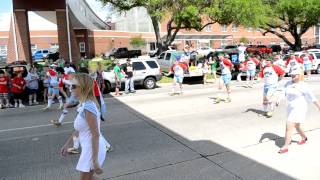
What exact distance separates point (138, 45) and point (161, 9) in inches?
1717

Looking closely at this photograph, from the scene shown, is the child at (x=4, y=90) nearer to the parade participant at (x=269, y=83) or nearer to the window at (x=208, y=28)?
the parade participant at (x=269, y=83)

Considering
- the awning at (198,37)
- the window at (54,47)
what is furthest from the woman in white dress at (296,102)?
the awning at (198,37)

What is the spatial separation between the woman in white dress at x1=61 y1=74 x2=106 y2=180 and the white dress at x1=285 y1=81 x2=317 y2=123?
13.7ft

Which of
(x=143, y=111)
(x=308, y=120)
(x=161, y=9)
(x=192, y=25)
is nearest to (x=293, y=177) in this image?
(x=308, y=120)

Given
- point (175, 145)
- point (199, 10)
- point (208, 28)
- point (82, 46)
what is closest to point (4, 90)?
point (175, 145)

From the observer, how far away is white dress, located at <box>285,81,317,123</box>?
22.9ft

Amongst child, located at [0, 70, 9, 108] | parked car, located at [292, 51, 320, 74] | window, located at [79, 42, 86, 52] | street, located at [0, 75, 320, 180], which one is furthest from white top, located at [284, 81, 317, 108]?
window, located at [79, 42, 86, 52]

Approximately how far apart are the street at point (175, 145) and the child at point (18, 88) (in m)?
1.88

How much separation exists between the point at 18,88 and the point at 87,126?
1189cm

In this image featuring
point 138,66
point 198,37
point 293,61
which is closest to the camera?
point 293,61

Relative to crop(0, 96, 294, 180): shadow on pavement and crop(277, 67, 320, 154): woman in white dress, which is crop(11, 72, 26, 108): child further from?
crop(277, 67, 320, 154): woman in white dress

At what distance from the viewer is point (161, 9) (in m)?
27.3

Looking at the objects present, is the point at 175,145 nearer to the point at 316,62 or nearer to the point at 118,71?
the point at 118,71

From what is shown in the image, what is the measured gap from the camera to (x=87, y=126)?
420cm
